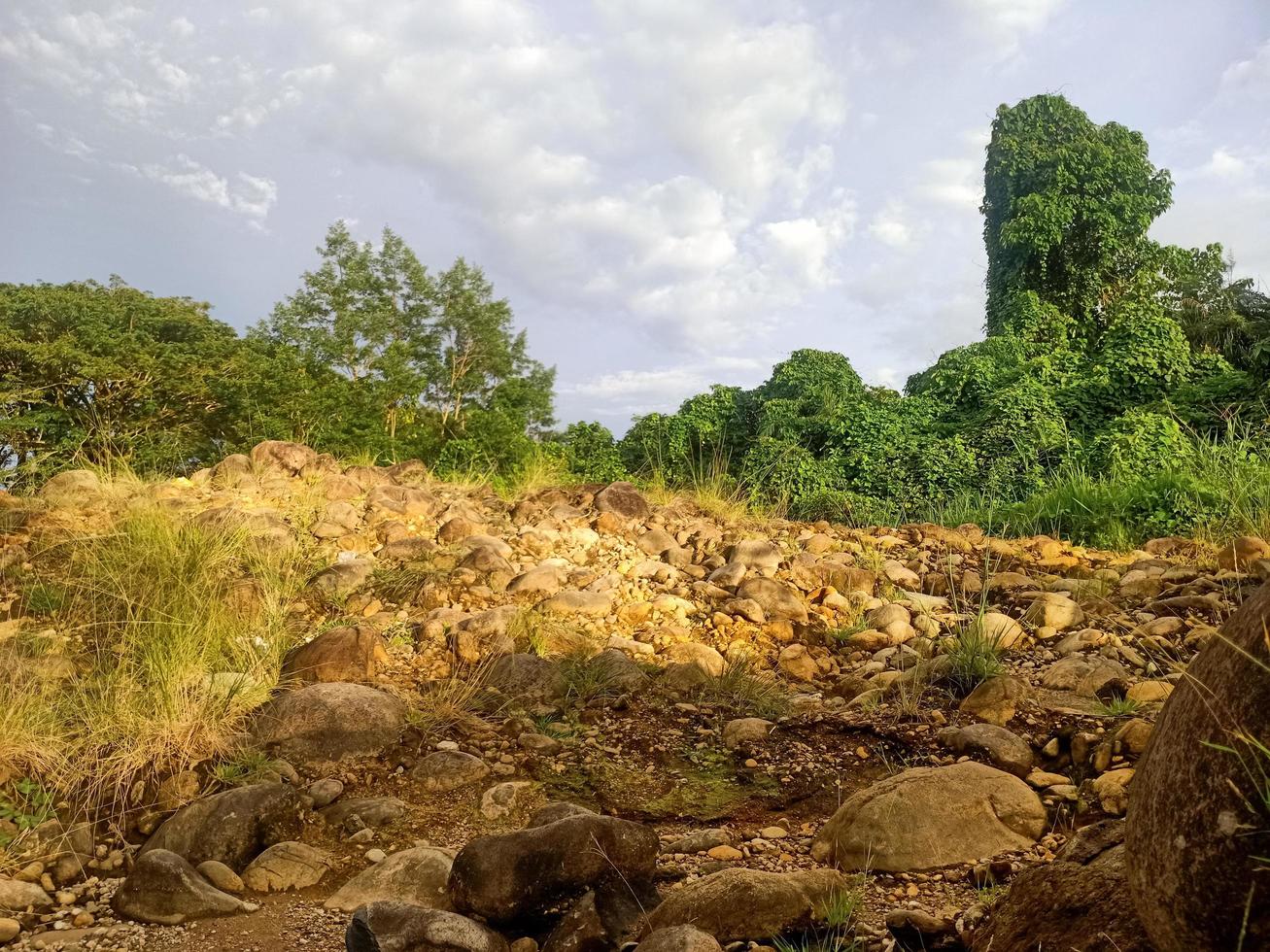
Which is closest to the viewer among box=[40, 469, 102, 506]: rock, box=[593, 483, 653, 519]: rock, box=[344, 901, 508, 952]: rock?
box=[344, 901, 508, 952]: rock

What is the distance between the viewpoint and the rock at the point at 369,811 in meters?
3.39

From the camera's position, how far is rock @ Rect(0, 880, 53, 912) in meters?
2.86

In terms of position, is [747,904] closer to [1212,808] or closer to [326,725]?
[1212,808]

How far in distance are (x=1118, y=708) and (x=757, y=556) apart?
325 cm

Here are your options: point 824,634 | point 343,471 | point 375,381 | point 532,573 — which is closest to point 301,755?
point 532,573

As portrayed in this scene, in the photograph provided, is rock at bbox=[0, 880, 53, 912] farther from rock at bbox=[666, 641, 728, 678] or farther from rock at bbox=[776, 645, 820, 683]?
rock at bbox=[776, 645, 820, 683]

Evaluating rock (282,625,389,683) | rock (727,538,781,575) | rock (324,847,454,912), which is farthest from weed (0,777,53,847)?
rock (727,538,781,575)

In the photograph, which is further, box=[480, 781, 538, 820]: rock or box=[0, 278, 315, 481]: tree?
box=[0, 278, 315, 481]: tree

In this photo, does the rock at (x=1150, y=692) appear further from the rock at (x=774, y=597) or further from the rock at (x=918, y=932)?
the rock at (x=774, y=597)

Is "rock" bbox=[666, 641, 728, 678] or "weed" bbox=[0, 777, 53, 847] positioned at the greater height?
"rock" bbox=[666, 641, 728, 678]

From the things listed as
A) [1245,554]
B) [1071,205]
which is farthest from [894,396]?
[1245,554]

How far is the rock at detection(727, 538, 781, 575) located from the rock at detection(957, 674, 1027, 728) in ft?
8.36

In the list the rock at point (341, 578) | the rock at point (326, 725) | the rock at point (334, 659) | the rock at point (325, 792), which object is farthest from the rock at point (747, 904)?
the rock at point (341, 578)

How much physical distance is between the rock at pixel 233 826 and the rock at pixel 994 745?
2623 mm
